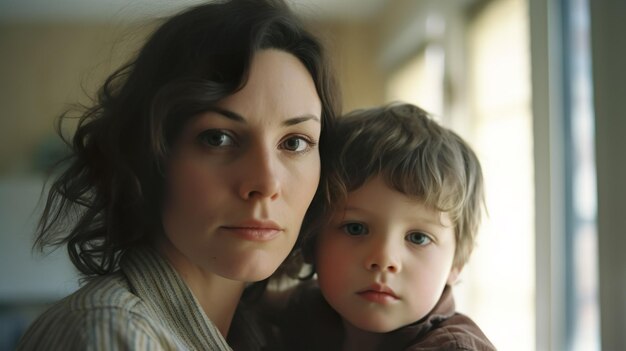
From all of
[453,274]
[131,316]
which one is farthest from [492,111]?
[131,316]

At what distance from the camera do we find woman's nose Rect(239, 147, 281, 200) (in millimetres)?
648

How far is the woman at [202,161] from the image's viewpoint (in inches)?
25.8

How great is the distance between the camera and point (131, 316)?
1.89 feet

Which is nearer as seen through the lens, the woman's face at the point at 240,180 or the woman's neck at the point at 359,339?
the woman's face at the point at 240,180

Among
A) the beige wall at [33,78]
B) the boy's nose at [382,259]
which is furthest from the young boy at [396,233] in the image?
the beige wall at [33,78]

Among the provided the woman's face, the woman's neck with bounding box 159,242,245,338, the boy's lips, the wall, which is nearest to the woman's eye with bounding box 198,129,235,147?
the woman's face

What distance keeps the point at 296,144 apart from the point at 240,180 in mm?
91

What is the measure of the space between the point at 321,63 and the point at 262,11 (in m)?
0.09

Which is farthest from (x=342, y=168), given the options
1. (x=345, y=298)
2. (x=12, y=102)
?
(x=12, y=102)

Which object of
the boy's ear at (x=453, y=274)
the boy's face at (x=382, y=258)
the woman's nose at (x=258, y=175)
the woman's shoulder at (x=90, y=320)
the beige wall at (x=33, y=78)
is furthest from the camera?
the beige wall at (x=33, y=78)

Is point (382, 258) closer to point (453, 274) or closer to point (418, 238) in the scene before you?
point (418, 238)

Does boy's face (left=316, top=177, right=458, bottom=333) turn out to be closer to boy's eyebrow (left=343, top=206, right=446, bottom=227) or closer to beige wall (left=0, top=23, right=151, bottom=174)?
boy's eyebrow (left=343, top=206, right=446, bottom=227)

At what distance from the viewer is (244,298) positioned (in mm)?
903

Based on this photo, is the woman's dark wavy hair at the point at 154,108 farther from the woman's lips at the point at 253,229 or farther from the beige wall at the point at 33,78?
the beige wall at the point at 33,78
